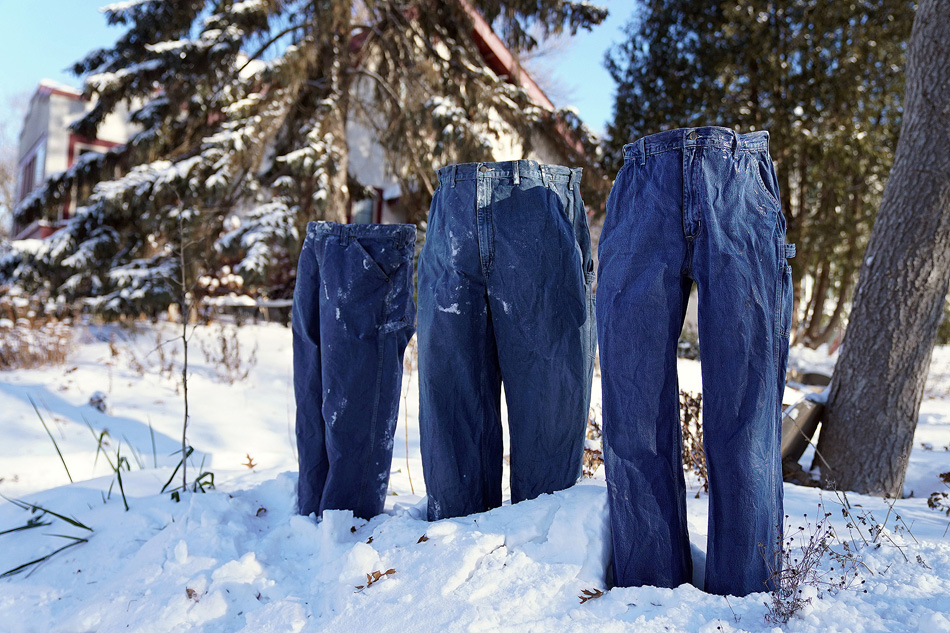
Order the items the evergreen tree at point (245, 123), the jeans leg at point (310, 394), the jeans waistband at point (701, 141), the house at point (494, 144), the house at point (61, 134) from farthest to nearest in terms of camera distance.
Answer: the house at point (61, 134) < the house at point (494, 144) < the evergreen tree at point (245, 123) < the jeans leg at point (310, 394) < the jeans waistband at point (701, 141)

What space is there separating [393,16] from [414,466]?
294 inches

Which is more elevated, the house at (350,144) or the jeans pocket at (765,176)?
the house at (350,144)

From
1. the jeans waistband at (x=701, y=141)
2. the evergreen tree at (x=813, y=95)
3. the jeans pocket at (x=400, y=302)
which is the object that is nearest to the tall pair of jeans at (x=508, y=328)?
the jeans pocket at (x=400, y=302)

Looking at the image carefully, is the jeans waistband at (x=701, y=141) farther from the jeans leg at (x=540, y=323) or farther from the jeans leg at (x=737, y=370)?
the jeans leg at (x=540, y=323)

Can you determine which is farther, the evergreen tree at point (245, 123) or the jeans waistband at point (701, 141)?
the evergreen tree at point (245, 123)

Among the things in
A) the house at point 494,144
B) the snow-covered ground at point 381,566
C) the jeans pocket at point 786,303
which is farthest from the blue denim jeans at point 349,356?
the house at point 494,144

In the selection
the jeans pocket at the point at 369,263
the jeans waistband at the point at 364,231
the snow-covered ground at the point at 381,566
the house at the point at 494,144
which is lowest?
the snow-covered ground at the point at 381,566

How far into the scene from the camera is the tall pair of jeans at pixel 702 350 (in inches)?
69.9

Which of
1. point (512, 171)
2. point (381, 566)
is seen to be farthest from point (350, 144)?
point (381, 566)

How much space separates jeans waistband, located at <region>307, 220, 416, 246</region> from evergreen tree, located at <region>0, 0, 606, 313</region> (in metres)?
5.27

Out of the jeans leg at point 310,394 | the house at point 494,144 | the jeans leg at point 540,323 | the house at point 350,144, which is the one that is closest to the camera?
the jeans leg at point 540,323

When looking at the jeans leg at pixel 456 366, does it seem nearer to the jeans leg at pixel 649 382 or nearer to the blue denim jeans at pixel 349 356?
the blue denim jeans at pixel 349 356

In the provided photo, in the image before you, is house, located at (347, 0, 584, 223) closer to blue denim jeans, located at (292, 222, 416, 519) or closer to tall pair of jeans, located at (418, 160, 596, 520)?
blue denim jeans, located at (292, 222, 416, 519)

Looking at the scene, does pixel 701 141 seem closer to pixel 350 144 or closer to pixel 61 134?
pixel 350 144
